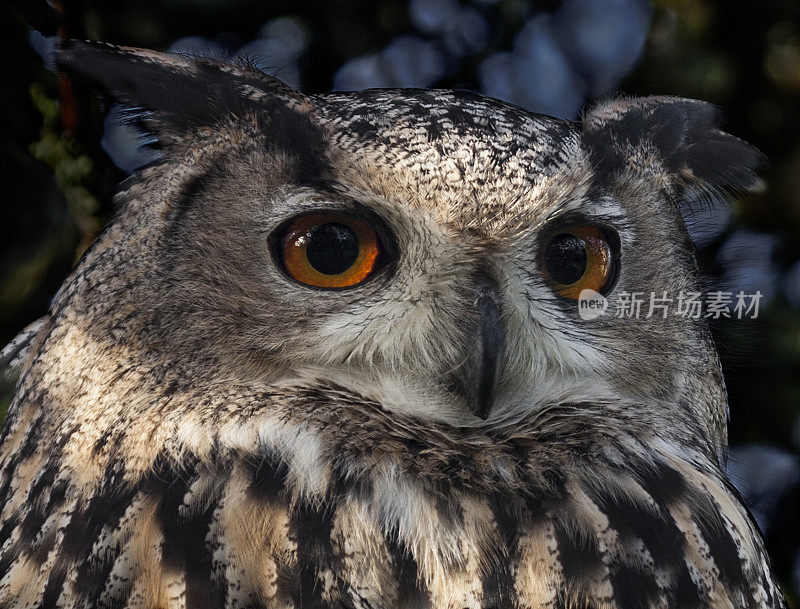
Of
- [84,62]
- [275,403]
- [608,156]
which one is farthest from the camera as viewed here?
[608,156]

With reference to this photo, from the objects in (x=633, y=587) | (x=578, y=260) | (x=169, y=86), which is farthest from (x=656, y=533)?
(x=169, y=86)

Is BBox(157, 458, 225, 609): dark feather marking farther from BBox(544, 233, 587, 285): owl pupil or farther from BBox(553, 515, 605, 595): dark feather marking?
BBox(544, 233, 587, 285): owl pupil

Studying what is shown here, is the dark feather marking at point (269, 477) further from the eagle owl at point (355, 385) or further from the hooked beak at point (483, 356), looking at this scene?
the hooked beak at point (483, 356)

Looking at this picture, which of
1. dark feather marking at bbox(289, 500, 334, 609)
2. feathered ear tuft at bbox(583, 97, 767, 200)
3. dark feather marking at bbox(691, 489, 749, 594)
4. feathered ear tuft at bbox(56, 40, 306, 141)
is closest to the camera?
dark feather marking at bbox(289, 500, 334, 609)

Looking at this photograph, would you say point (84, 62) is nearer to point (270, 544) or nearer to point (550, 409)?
point (270, 544)

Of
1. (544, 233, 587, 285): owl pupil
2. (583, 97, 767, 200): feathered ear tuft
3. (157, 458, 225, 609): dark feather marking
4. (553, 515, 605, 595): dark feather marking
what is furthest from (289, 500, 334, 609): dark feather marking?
(583, 97, 767, 200): feathered ear tuft

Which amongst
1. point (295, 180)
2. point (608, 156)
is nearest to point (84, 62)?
point (295, 180)

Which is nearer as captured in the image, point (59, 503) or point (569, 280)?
point (59, 503)
